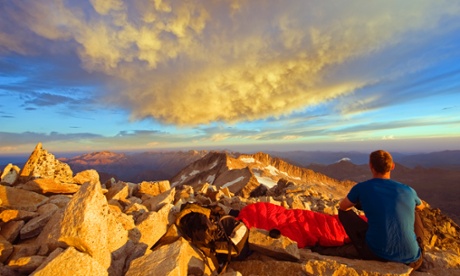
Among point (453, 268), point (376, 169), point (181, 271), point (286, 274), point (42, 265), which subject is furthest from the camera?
point (453, 268)

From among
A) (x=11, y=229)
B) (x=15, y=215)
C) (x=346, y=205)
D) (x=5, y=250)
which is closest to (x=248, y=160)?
(x=346, y=205)

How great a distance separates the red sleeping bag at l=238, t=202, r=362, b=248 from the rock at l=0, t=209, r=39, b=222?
4925 mm

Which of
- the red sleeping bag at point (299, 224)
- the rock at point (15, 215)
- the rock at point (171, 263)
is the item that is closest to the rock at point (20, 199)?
the rock at point (15, 215)

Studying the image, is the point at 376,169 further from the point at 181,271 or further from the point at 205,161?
the point at 205,161

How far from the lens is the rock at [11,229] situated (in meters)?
5.03

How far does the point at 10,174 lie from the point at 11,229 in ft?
Answer: 13.2

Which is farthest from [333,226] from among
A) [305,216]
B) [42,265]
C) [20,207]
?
[20,207]

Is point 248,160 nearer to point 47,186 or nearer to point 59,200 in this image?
point 47,186

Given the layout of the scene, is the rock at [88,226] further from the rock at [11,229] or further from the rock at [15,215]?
the rock at [15,215]

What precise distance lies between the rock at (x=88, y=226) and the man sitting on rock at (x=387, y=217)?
16.7 feet

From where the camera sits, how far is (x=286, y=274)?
200 inches

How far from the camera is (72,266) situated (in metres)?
3.99

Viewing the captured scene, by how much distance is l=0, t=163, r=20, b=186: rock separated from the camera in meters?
7.80

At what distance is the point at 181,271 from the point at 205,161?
7619cm
